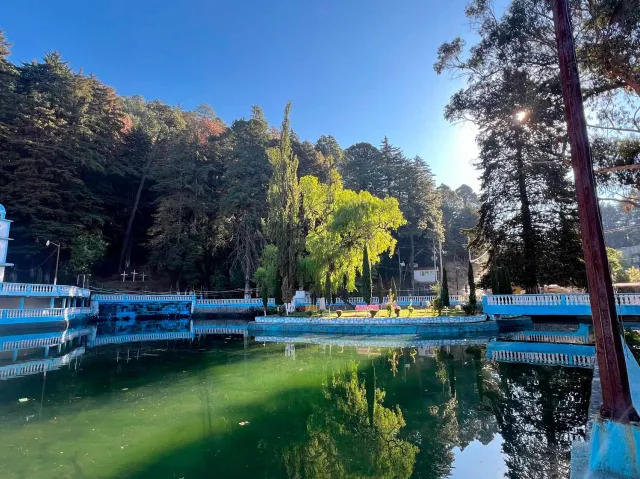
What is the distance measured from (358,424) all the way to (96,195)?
3415cm

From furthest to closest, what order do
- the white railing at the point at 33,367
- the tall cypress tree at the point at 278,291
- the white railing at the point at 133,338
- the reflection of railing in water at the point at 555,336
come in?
the tall cypress tree at the point at 278,291
the white railing at the point at 133,338
the reflection of railing in water at the point at 555,336
the white railing at the point at 33,367

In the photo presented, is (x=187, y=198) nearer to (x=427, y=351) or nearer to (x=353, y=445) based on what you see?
(x=427, y=351)

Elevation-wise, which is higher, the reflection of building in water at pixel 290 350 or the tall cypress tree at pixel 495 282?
the tall cypress tree at pixel 495 282

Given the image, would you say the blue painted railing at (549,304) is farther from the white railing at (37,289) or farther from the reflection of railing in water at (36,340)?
the white railing at (37,289)

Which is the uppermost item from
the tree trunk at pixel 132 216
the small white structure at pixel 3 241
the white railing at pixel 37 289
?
the tree trunk at pixel 132 216

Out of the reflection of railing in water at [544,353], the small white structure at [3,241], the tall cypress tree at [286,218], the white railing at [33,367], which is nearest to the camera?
the reflection of railing in water at [544,353]

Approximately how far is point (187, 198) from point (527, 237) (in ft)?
89.6

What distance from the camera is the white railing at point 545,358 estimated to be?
9242mm

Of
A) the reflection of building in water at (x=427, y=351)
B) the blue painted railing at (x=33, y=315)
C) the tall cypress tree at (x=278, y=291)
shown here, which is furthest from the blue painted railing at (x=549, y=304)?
the blue painted railing at (x=33, y=315)

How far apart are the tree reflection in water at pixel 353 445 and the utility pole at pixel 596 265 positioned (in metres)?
2.24

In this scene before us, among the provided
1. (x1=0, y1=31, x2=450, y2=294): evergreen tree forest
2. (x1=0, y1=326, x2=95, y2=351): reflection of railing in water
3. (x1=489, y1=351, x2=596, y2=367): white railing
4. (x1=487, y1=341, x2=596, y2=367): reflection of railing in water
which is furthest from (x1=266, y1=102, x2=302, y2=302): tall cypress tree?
(x1=489, y1=351, x2=596, y2=367): white railing

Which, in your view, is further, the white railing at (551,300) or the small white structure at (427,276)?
the small white structure at (427,276)

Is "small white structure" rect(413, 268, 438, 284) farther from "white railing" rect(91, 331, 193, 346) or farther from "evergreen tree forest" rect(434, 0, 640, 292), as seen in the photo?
"evergreen tree forest" rect(434, 0, 640, 292)

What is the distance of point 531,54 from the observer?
7.51m
